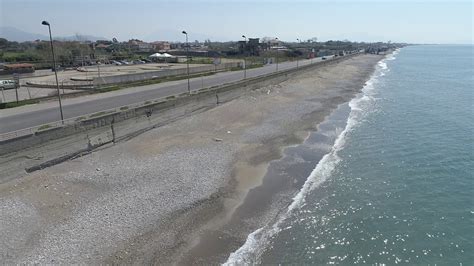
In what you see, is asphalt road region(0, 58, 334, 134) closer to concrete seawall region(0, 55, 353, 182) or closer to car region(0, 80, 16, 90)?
concrete seawall region(0, 55, 353, 182)


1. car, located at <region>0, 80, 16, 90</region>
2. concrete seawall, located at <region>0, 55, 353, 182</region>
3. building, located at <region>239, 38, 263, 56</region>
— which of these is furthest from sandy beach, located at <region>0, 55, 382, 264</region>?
building, located at <region>239, 38, 263, 56</region>

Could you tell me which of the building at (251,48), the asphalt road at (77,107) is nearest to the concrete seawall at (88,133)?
the asphalt road at (77,107)

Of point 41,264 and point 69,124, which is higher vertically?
point 69,124

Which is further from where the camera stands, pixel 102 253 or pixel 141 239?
pixel 141 239

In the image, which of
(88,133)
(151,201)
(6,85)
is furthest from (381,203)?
(6,85)

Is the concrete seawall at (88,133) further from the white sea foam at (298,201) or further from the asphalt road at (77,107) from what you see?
the white sea foam at (298,201)

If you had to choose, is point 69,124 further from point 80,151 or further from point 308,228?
point 308,228

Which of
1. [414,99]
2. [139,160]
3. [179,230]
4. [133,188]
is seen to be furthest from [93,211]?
[414,99]
